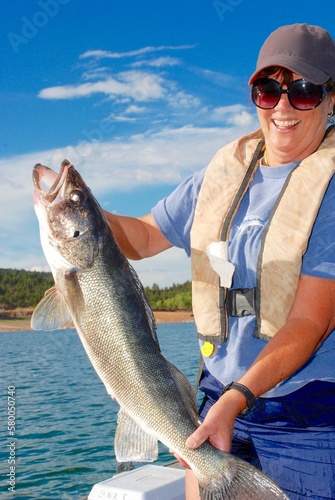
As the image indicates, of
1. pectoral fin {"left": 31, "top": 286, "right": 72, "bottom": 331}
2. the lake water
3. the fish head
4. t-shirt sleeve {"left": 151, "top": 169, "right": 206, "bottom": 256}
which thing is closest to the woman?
t-shirt sleeve {"left": 151, "top": 169, "right": 206, "bottom": 256}

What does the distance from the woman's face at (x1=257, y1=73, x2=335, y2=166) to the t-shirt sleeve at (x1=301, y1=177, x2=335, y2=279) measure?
0.30 meters

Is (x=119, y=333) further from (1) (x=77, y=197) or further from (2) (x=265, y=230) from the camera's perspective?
(2) (x=265, y=230)

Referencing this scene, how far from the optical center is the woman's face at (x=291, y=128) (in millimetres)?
3592

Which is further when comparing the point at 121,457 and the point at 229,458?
the point at 121,457

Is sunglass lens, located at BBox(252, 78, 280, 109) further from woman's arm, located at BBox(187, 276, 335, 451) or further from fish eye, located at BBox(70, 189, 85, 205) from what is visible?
fish eye, located at BBox(70, 189, 85, 205)

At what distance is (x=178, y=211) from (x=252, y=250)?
66 cm

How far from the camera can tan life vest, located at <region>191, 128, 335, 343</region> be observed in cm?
342

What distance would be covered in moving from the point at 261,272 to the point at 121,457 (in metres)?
1.18

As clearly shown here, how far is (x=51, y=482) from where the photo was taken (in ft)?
45.8

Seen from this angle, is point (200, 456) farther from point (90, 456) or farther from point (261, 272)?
point (90, 456)

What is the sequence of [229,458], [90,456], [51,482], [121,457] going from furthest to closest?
[90,456], [51,482], [121,457], [229,458]

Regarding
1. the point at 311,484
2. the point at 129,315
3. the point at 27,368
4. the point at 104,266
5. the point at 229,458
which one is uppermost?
the point at 104,266

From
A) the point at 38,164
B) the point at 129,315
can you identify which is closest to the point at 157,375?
the point at 129,315

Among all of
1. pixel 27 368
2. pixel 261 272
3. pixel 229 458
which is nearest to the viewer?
pixel 229 458
